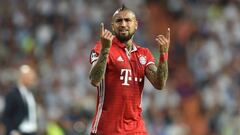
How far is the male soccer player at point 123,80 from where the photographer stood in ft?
25.3

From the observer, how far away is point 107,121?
7793 mm

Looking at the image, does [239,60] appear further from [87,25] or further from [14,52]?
[14,52]

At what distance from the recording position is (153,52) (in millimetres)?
18531

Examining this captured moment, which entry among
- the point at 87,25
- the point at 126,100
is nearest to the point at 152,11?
the point at 87,25

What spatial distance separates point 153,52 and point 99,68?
11192 millimetres

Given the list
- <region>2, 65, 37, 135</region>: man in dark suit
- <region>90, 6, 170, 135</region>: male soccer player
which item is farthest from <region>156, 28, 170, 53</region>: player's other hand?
<region>2, 65, 37, 135</region>: man in dark suit

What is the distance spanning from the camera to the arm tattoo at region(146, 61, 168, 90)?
25.3ft

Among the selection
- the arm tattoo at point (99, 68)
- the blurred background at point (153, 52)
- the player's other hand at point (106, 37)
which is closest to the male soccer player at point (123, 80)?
the arm tattoo at point (99, 68)

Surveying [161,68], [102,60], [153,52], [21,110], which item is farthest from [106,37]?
[153,52]

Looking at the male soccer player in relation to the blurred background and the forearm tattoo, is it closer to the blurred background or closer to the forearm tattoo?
the forearm tattoo

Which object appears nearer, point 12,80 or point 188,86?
point 188,86

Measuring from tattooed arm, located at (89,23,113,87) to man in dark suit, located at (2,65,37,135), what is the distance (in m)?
Result: 4.55

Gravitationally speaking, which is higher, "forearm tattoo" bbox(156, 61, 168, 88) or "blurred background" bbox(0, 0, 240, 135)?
"blurred background" bbox(0, 0, 240, 135)

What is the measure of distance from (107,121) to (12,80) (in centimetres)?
1198
